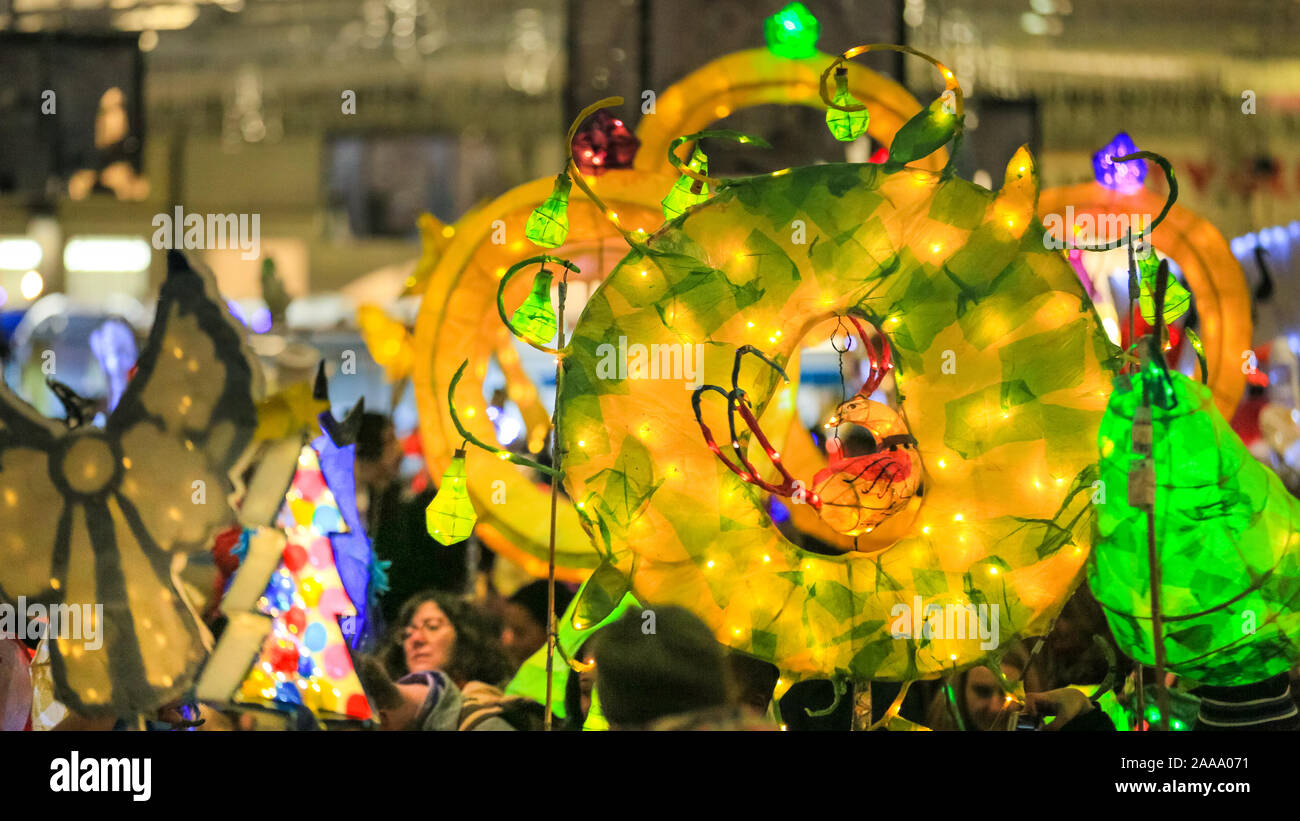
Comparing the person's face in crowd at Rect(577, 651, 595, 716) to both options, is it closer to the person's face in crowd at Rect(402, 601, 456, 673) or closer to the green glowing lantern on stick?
the person's face in crowd at Rect(402, 601, 456, 673)

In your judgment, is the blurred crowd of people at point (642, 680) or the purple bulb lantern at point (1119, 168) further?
the purple bulb lantern at point (1119, 168)

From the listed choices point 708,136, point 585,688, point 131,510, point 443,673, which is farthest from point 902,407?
point 131,510

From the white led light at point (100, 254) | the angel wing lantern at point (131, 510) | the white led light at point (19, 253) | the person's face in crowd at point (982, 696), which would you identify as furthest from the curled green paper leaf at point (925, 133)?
the white led light at point (19, 253)

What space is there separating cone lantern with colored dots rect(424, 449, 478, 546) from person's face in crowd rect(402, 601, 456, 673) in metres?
0.72

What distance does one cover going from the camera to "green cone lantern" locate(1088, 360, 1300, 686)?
6.32 ft

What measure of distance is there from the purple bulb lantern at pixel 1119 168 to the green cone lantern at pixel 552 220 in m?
0.95

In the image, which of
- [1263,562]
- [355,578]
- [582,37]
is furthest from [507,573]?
[582,37]

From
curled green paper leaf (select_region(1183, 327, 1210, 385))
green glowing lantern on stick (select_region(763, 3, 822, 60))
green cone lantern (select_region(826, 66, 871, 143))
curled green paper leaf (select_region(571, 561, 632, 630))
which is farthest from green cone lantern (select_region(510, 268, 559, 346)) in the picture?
curled green paper leaf (select_region(1183, 327, 1210, 385))

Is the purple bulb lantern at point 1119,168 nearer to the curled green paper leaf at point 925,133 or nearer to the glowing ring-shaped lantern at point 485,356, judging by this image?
the curled green paper leaf at point 925,133

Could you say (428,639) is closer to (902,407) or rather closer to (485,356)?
(485,356)

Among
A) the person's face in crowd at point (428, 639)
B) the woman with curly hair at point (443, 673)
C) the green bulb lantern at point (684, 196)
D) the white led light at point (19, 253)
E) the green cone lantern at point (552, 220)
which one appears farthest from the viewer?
the white led light at point (19, 253)

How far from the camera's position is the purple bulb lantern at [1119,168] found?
2.17m
